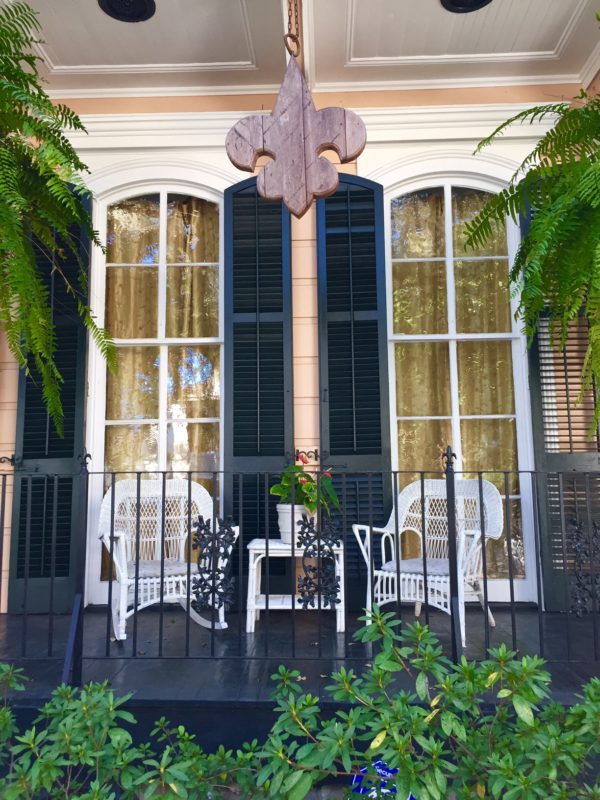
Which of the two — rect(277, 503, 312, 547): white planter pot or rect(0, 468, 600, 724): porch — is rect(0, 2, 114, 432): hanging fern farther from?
rect(277, 503, 312, 547): white planter pot

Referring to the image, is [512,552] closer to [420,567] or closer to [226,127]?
[420,567]

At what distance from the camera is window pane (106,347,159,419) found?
382 centimetres

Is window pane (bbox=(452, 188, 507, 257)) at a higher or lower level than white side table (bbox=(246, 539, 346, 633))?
higher

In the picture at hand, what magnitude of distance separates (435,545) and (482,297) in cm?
162

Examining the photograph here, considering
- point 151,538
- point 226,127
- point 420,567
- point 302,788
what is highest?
point 226,127

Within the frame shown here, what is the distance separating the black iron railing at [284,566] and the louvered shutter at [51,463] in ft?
0.04

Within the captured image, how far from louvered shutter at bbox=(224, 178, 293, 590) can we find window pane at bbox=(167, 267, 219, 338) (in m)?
0.22

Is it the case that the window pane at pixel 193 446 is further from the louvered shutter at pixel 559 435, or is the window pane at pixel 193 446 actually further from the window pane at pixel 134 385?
the louvered shutter at pixel 559 435

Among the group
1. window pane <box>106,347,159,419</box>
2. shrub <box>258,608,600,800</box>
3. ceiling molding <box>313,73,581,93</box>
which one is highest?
ceiling molding <box>313,73,581,93</box>

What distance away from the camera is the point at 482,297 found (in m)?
3.83

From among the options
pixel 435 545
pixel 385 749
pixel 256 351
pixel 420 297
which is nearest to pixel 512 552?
pixel 435 545

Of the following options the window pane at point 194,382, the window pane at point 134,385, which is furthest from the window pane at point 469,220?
the window pane at point 134,385

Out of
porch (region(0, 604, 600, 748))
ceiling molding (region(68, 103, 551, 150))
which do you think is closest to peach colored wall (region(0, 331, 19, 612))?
porch (region(0, 604, 600, 748))

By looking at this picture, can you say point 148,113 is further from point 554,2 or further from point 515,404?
point 515,404
